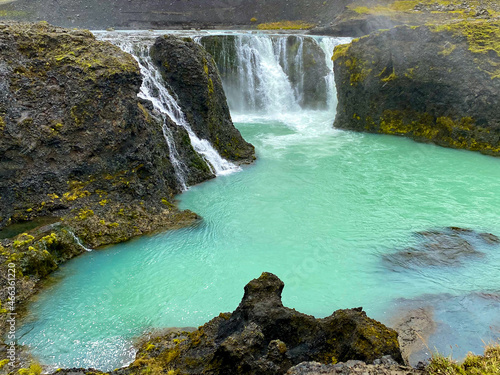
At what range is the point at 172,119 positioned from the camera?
13.4 meters

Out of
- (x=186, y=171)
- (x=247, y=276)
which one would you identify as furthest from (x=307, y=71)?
(x=247, y=276)

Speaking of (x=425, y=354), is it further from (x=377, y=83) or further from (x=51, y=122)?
(x=377, y=83)

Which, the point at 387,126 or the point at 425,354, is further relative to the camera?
the point at 387,126

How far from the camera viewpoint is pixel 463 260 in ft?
27.7

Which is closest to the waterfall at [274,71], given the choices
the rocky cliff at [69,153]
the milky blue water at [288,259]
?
the milky blue water at [288,259]

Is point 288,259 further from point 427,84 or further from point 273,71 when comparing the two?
point 273,71

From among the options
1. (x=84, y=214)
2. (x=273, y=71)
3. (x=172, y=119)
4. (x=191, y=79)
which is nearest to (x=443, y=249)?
(x=84, y=214)

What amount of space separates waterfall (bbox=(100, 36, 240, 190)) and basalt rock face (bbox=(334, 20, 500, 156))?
30.0ft

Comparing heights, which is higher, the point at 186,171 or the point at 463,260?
the point at 186,171

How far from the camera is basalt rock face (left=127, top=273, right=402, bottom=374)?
424 cm

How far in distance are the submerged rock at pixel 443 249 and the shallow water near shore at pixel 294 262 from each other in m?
0.20

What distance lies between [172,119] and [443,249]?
31.7 feet

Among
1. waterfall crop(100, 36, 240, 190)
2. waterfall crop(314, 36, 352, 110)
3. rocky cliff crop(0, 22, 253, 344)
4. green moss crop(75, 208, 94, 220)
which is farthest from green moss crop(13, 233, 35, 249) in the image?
waterfall crop(314, 36, 352, 110)

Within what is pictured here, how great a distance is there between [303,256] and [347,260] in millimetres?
1035
